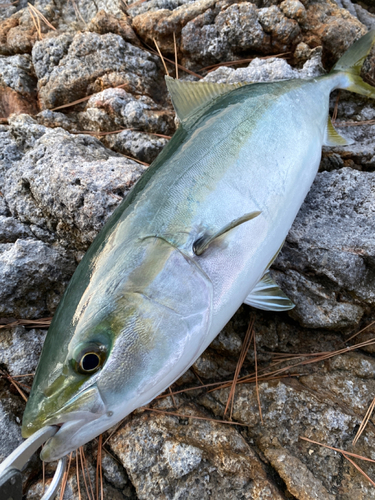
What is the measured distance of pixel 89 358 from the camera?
127 centimetres

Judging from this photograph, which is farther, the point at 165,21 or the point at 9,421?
the point at 165,21

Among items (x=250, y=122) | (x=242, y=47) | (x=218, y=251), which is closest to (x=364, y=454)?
(x=218, y=251)

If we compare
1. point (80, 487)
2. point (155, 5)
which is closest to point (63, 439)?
point (80, 487)

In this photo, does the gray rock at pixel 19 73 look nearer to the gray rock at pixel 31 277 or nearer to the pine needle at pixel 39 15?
the pine needle at pixel 39 15

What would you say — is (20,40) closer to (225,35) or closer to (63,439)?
(225,35)

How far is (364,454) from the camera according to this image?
1.73 m

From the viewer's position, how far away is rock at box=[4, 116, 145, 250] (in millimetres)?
2158

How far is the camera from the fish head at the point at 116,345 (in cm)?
124

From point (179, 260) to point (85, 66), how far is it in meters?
2.65

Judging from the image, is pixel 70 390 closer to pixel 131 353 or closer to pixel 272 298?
pixel 131 353

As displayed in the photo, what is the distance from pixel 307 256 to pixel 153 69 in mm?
2515

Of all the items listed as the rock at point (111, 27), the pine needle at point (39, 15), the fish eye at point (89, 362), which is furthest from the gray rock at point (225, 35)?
the fish eye at point (89, 362)

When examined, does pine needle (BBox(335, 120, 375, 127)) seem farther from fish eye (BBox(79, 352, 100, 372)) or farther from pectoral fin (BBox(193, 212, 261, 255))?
fish eye (BBox(79, 352, 100, 372))

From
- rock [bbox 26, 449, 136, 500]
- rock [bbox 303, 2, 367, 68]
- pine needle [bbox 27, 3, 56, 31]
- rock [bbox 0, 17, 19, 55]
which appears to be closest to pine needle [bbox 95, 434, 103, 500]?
rock [bbox 26, 449, 136, 500]
